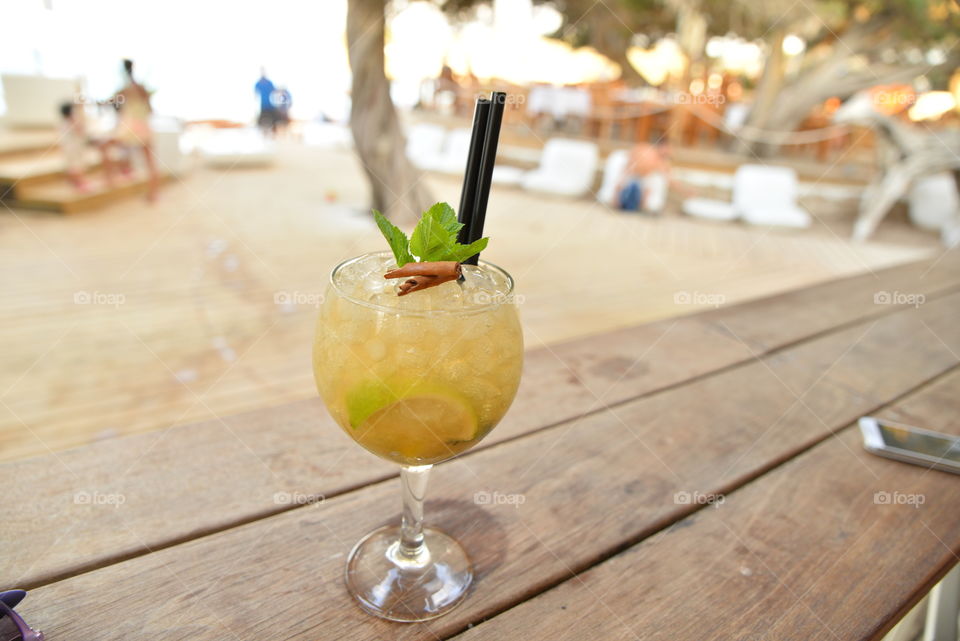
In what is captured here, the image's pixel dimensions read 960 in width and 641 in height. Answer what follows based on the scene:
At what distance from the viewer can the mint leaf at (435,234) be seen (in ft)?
2.18

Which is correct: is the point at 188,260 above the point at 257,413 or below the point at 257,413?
below

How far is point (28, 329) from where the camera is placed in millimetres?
3811

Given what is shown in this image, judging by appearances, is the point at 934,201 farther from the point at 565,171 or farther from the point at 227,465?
the point at 227,465

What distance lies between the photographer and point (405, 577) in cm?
76

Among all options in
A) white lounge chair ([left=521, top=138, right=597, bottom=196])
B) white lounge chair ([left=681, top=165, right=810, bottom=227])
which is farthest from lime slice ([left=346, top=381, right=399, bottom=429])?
white lounge chair ([left=521, top=138, right=597, bottom=196])

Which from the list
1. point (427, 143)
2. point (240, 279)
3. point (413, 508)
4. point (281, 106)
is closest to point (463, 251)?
point (413, 508)

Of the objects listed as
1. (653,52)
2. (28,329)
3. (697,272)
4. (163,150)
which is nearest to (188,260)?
(28,329)

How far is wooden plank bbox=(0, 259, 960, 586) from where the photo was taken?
0.78 metres

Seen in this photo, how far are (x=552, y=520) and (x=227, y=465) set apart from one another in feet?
1.51

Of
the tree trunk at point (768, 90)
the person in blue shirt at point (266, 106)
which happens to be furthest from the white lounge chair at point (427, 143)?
the tree trunk at point (768, 90)

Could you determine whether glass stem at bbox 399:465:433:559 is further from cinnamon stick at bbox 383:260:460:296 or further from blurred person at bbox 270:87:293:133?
blurred person at bbox 270:87:293:133

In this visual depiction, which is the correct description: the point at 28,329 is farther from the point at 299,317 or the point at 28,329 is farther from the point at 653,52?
the point at 653,52

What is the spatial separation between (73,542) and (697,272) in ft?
19.7

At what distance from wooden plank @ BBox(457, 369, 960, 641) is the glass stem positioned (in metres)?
0.13
